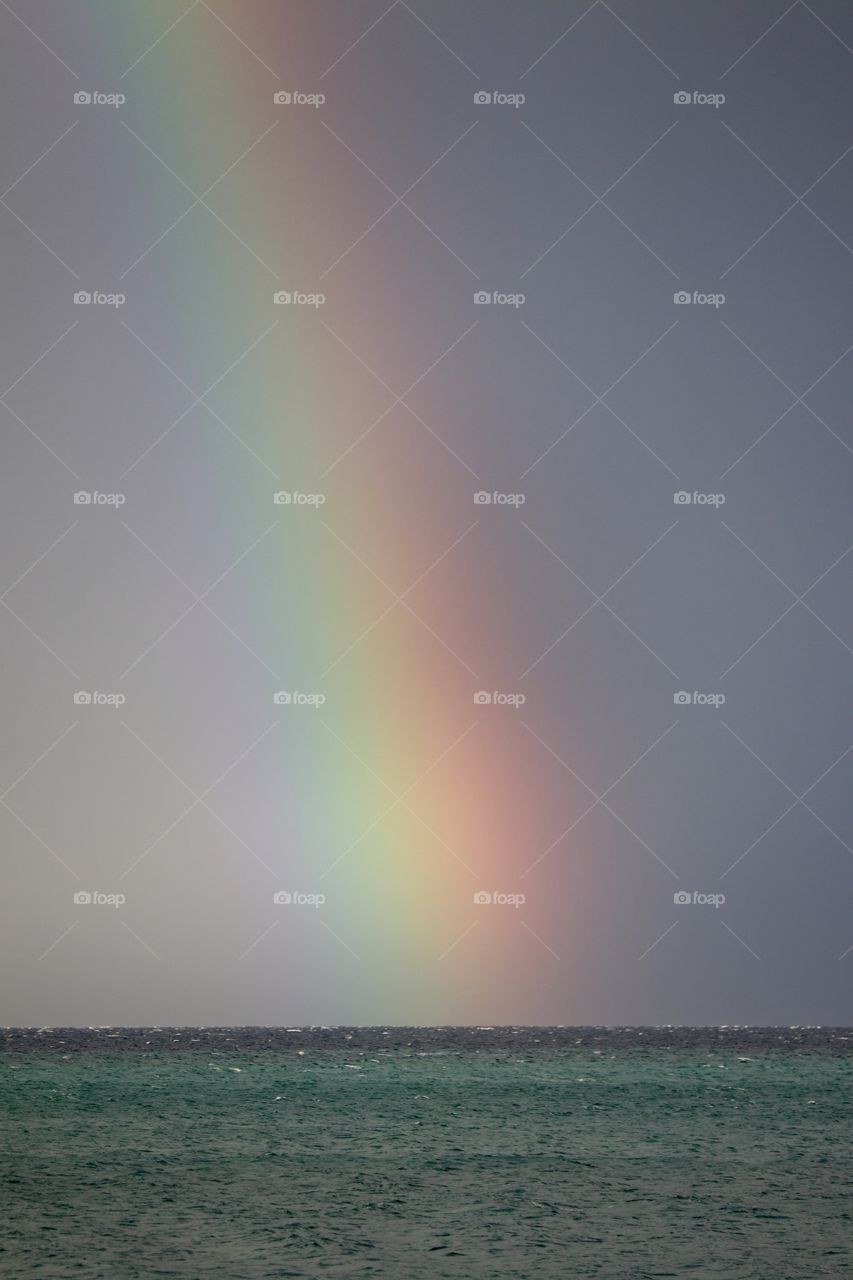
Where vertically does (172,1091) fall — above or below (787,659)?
below

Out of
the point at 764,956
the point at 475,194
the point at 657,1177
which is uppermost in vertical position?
the point at 475,194

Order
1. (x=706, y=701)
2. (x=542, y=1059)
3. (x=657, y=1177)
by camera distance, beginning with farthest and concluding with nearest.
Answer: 1. (x=706, y=701)
2. (x=542, y=1059)
3. (x=657, y=1177)

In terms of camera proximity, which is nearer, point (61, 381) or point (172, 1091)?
point (172, 1091)

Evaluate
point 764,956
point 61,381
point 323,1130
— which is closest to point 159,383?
point 61,381

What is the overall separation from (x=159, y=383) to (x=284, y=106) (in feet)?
2.89

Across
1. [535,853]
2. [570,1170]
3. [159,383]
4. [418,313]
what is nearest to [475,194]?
[418,313]

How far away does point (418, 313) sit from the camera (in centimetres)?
446

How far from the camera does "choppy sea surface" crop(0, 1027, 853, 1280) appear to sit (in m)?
2.76

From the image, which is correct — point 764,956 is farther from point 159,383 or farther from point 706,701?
point 159,383

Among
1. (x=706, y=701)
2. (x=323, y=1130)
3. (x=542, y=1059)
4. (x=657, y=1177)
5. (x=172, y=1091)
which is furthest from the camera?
(x=706, y=701)

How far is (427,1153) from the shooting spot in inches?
133

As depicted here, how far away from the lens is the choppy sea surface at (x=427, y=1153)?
2760mm

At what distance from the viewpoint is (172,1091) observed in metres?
3.90

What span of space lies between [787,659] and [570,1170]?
181cm
